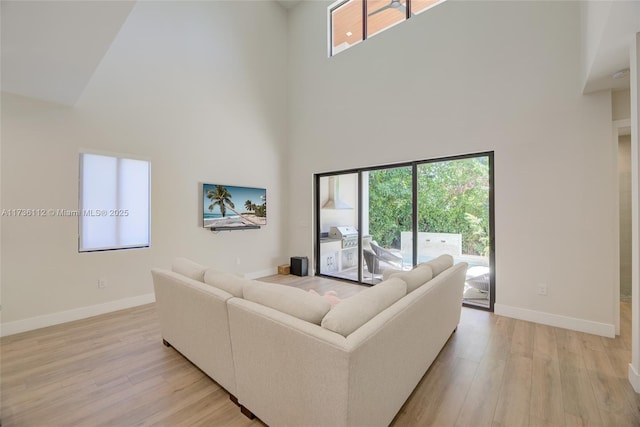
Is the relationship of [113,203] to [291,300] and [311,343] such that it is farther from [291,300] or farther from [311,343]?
[311,343]

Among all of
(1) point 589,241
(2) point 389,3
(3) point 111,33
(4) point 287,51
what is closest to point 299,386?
(3) point 111,33

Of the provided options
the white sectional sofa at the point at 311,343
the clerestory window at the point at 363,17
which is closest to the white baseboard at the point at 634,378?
the white sectional sofa at the point at 311,343

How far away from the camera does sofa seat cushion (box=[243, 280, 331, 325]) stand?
1436 mm

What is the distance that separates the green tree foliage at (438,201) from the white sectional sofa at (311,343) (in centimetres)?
178

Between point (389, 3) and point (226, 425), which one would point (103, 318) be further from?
point (389, 3)

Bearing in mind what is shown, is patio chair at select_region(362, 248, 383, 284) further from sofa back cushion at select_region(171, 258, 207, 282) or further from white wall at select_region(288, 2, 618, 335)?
sofa back cushion at select_region(171, 258, 207, 282)

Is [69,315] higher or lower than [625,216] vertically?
lower

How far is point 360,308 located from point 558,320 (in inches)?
122

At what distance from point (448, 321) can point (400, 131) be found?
292cm

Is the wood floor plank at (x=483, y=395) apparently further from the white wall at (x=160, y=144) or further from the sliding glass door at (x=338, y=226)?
the white wall at (x=160, y=144)

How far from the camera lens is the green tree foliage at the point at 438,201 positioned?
3.68m

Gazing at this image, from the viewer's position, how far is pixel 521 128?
331 centimetres

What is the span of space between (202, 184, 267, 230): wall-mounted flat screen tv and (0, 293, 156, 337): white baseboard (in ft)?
4.67

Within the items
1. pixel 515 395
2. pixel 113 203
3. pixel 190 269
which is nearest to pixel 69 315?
pixel 113 203
